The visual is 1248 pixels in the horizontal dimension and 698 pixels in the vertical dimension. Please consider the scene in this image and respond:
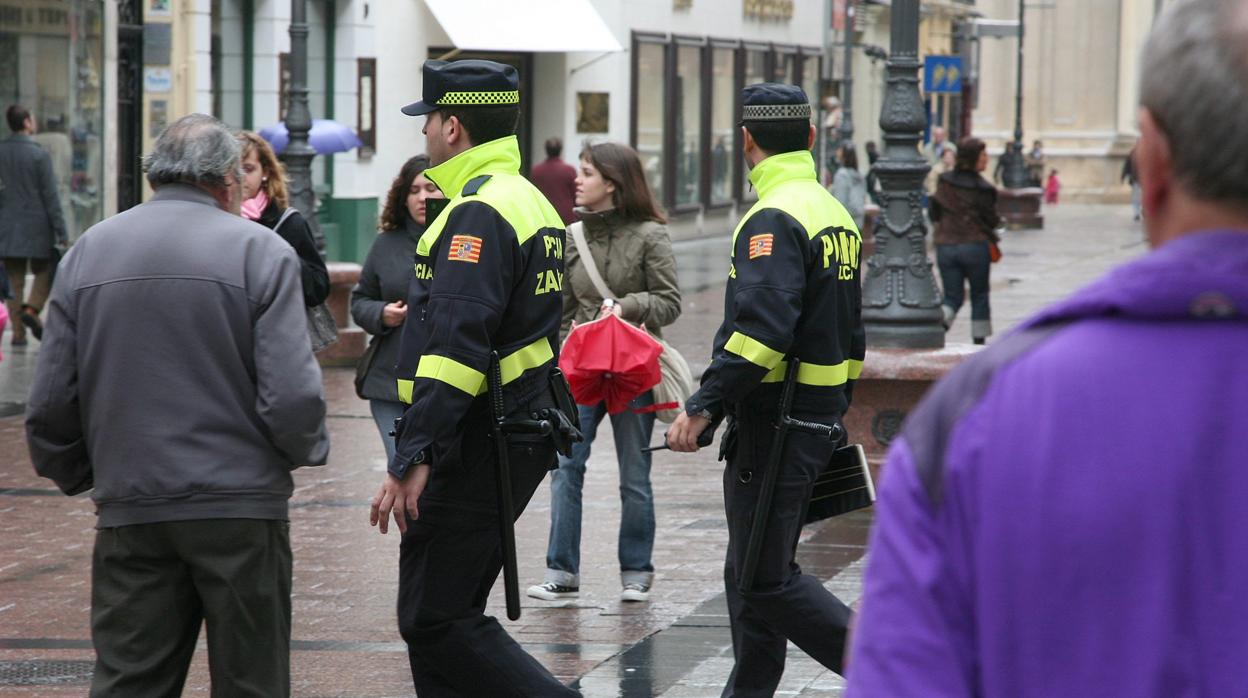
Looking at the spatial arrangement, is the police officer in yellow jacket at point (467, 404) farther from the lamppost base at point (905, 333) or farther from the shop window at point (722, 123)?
the shop window at point (722, 123)

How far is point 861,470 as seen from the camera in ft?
18.1

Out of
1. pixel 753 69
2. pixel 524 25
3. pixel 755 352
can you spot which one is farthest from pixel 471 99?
pixel 753 69

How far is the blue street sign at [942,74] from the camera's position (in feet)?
91.8

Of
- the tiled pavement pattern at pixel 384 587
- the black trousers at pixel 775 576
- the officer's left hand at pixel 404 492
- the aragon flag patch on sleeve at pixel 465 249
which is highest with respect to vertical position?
the aragon flag patch on sleeve at pixel 465 249

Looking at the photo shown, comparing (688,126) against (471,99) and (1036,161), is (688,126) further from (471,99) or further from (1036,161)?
(471,99)

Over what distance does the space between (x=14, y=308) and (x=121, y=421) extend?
12477 mm

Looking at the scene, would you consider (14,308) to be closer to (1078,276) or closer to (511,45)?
(511,45)

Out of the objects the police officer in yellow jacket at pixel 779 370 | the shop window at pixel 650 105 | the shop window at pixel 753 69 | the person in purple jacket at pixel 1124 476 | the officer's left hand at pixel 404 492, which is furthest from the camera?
the shop window at pixel 753 69

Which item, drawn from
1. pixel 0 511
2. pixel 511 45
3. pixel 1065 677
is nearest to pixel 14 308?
pixel 0 511

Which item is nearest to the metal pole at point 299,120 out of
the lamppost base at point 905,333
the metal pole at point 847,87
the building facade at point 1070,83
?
the lamppost base at point 905,333

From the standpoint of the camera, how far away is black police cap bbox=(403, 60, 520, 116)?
5051 mm

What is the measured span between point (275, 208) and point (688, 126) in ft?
91.0

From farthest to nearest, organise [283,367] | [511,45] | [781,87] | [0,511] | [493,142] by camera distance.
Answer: [511,45] → [0,511] → [781,87] → [493,142] → [283,367]

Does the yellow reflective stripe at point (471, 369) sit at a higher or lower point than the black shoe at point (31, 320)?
higher
